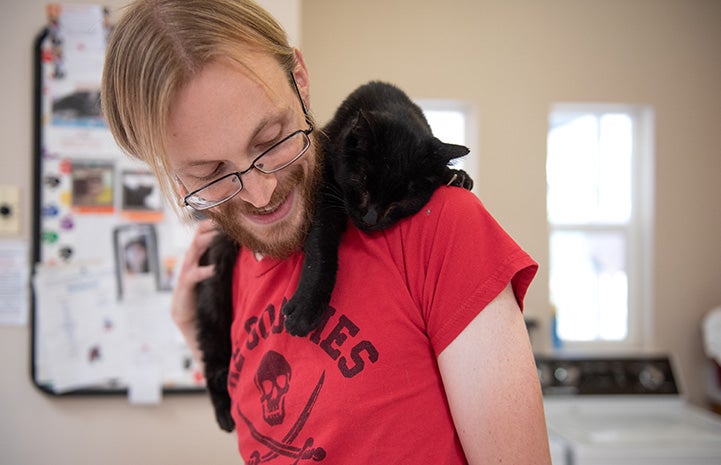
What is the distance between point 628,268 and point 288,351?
6.04 ft

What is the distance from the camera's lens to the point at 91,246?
150cm

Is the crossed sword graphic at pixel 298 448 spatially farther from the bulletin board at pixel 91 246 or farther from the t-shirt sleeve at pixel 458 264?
the bulletin board at pixel 91 246

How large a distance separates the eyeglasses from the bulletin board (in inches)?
36.9

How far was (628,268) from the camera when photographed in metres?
1.97

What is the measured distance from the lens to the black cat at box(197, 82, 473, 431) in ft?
2.42

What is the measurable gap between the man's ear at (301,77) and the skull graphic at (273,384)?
0.37m

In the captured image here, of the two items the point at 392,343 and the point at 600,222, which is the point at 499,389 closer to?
the point at 392,343

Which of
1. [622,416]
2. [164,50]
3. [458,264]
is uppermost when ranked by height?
[164,50]

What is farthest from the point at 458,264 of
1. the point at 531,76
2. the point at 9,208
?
the point at 531,76

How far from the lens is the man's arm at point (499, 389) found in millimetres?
469

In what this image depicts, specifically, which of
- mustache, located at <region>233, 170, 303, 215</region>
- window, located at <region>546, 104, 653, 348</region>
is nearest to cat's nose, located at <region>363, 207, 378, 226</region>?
mustache, located at <region>233, 170, 303, 215</region>

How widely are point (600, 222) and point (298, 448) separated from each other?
7.78ft

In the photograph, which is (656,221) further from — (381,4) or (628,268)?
(381,4)

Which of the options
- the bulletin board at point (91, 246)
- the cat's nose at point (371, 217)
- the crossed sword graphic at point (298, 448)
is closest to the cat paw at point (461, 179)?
the cat's nose at point (371, 217)
